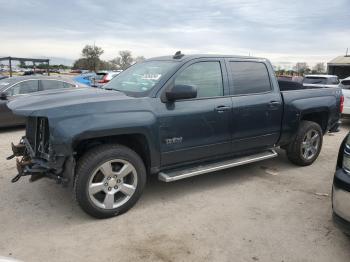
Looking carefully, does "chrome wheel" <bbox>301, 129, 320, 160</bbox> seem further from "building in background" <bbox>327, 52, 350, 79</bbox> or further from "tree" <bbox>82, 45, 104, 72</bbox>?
"tree" <bbox>82, 45, 104, 72</bbox>

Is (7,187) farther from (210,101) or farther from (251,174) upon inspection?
(251,174)

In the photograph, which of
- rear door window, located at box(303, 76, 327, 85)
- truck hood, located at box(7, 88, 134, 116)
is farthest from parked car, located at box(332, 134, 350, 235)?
rear door window, located at box(303, 76, 327, 85)

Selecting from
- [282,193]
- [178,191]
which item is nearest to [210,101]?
[178,191]

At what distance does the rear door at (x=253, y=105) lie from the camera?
494 cm

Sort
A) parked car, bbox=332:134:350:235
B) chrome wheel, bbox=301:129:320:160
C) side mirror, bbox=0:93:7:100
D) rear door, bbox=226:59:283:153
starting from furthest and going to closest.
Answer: side mirror, bbox=0:93:7:100, chrome wheel, bbox=301:129:320:160, rear door, bbox=226:59:283:153, parked car, bbox=332:134:350:235

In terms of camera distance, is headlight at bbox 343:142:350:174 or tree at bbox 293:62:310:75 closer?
headlight at bbox 343:142:350:174

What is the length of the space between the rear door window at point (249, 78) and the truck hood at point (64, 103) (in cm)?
167

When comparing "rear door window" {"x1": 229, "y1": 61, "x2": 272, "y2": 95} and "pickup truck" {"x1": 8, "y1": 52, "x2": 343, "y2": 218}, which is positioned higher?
"rear door window" {"x1": 229, "y1": 61, "x2": 272, "y2": 95}

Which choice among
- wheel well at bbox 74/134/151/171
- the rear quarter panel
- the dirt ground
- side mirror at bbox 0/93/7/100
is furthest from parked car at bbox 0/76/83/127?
the rear quarter panel

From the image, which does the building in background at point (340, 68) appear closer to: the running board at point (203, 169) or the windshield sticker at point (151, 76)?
the running board at point (203, 169)

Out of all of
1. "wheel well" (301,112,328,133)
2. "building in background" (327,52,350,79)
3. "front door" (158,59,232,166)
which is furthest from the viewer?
"building in background" (327,52,350,79)

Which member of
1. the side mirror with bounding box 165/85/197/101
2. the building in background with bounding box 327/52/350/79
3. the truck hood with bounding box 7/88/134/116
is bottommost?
the truck hood with bounding box 7/88/134/116

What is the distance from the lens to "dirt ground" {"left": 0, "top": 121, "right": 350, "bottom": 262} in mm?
3312

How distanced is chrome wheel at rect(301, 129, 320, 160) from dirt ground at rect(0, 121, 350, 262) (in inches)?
28.2
